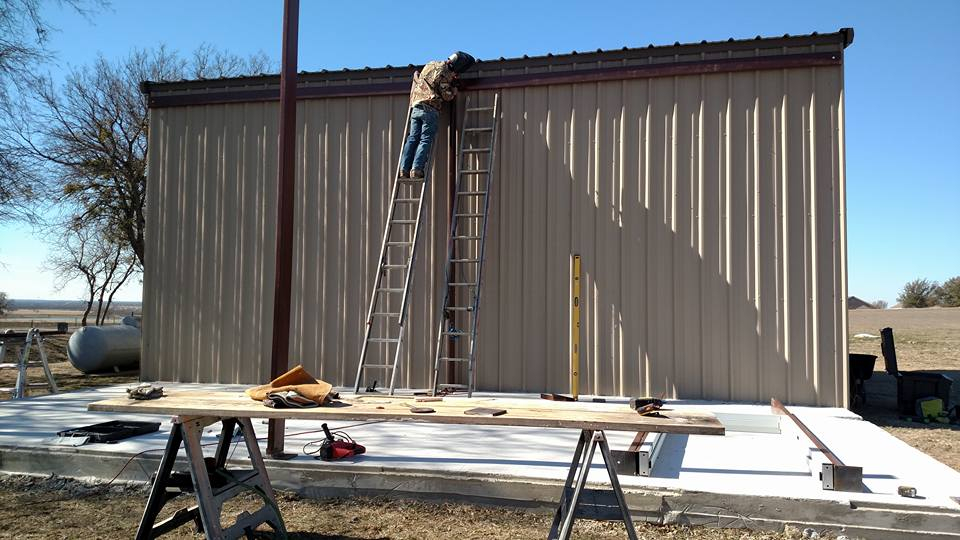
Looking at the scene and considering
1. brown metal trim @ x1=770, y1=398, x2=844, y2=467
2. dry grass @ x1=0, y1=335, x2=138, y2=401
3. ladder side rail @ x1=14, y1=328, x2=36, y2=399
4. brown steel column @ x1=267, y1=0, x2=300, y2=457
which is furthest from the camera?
dry grass @ x1=0, y1=335, x2=138, y2=401

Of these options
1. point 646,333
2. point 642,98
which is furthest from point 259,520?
point 642,98

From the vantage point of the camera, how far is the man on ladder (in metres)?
8.03

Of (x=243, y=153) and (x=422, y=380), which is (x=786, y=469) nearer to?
(x=422, y=380)

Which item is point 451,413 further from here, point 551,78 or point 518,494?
point 551,78

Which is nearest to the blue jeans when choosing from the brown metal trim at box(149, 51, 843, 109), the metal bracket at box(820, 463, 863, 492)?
the brown metal trim at box(149, 51, 843, 109)

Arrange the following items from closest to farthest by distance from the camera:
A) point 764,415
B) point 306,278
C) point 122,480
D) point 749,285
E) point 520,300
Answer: point 122,480 < point 764,415 < point 749,285 < point 520,300 < point 306,278

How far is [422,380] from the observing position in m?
8.35

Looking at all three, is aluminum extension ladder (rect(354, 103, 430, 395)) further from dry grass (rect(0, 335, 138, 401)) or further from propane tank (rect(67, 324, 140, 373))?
propane tank (rect(67, 324, 140, 373))

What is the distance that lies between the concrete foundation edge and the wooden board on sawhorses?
2.29 feet

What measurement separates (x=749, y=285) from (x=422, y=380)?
4120 mm

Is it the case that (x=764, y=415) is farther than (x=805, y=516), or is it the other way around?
(x=764, y=415)

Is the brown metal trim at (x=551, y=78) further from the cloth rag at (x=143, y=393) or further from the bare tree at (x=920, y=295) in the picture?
the bare tree at (x=920, y=295)

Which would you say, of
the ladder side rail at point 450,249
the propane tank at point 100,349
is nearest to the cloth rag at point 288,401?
the ladder side rail at point 450,249

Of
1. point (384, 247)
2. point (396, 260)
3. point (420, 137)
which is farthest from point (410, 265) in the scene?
point (420, 137)
